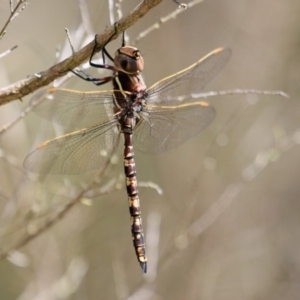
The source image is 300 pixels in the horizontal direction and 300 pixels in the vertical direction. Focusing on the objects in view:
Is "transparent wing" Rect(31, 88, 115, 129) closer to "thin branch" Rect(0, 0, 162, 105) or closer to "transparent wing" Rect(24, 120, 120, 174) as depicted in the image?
"transparent wing" Rect(24, 120, 120, 174)

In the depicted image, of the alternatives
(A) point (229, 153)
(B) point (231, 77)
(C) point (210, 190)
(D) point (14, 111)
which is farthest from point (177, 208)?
(D) point (14, 111)

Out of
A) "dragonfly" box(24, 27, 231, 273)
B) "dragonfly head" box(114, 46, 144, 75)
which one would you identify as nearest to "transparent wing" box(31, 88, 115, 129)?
"dragonfly" box(24, 27, 231, 273)

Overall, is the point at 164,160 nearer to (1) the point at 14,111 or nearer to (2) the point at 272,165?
(2) the point at 272,165

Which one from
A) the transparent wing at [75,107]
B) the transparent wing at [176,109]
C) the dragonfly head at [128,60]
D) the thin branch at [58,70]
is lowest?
the thin branch at [58,70]

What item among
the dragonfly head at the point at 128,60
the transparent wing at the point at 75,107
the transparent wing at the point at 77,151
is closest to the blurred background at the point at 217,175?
the transparent wing at the point at 77,151

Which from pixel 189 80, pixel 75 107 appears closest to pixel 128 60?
pixel 75 107

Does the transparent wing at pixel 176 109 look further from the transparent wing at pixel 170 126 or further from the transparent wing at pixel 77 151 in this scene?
the transparent wing at pixel 77 151
